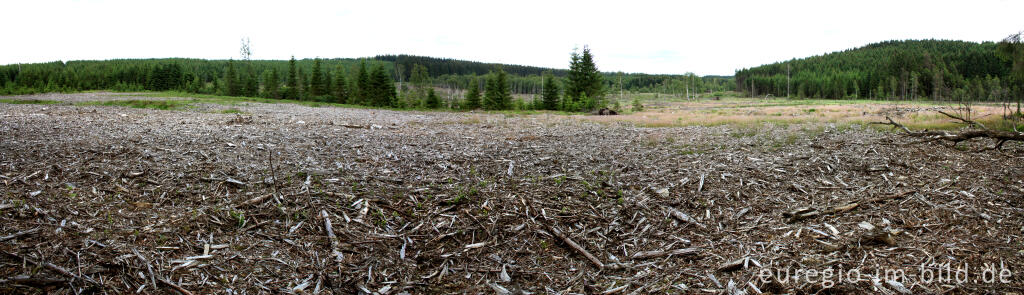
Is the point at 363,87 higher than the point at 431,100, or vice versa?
the point at 363,87

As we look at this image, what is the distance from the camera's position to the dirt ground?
155 inches

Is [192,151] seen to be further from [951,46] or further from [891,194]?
[951,46]

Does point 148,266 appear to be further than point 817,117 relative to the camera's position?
No

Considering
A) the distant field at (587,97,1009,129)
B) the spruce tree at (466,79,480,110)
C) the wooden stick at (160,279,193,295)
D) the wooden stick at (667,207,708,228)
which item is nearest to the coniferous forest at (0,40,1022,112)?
the spruce tree at (466,79,480,110)

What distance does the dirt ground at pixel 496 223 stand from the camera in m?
3.94

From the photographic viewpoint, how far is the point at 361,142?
10727 millimetres

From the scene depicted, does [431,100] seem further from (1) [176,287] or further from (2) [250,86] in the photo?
(1) [176,287]

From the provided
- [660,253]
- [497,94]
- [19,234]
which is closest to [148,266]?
[19,234]

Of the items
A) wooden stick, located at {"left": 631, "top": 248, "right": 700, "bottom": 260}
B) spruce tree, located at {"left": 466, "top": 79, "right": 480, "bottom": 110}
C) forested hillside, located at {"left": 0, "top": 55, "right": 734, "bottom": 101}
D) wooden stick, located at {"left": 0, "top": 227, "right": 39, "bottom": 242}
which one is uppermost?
forested hillside, located at {"left": 0, "top": 55, "right": 734, "bottom": 101}

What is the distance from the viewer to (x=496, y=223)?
5312 millimetres

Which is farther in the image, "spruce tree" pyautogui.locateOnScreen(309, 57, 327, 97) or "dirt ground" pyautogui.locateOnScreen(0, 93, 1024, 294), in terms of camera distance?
"spruce tree" pyautogui.locateOnScreen(309, 57, 327, 97)

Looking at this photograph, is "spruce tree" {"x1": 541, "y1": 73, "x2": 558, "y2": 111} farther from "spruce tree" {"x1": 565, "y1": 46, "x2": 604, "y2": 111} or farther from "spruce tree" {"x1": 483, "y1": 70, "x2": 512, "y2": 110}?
"spruce tree" {"x1": 483, "y1": 70, "x2": 512, "y2": 110}

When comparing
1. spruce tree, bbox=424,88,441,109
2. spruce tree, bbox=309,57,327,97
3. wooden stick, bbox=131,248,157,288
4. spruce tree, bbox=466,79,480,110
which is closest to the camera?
wooden stick, bbox=131,248,157,288

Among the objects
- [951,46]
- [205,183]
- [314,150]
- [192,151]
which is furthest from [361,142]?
[951,46]
